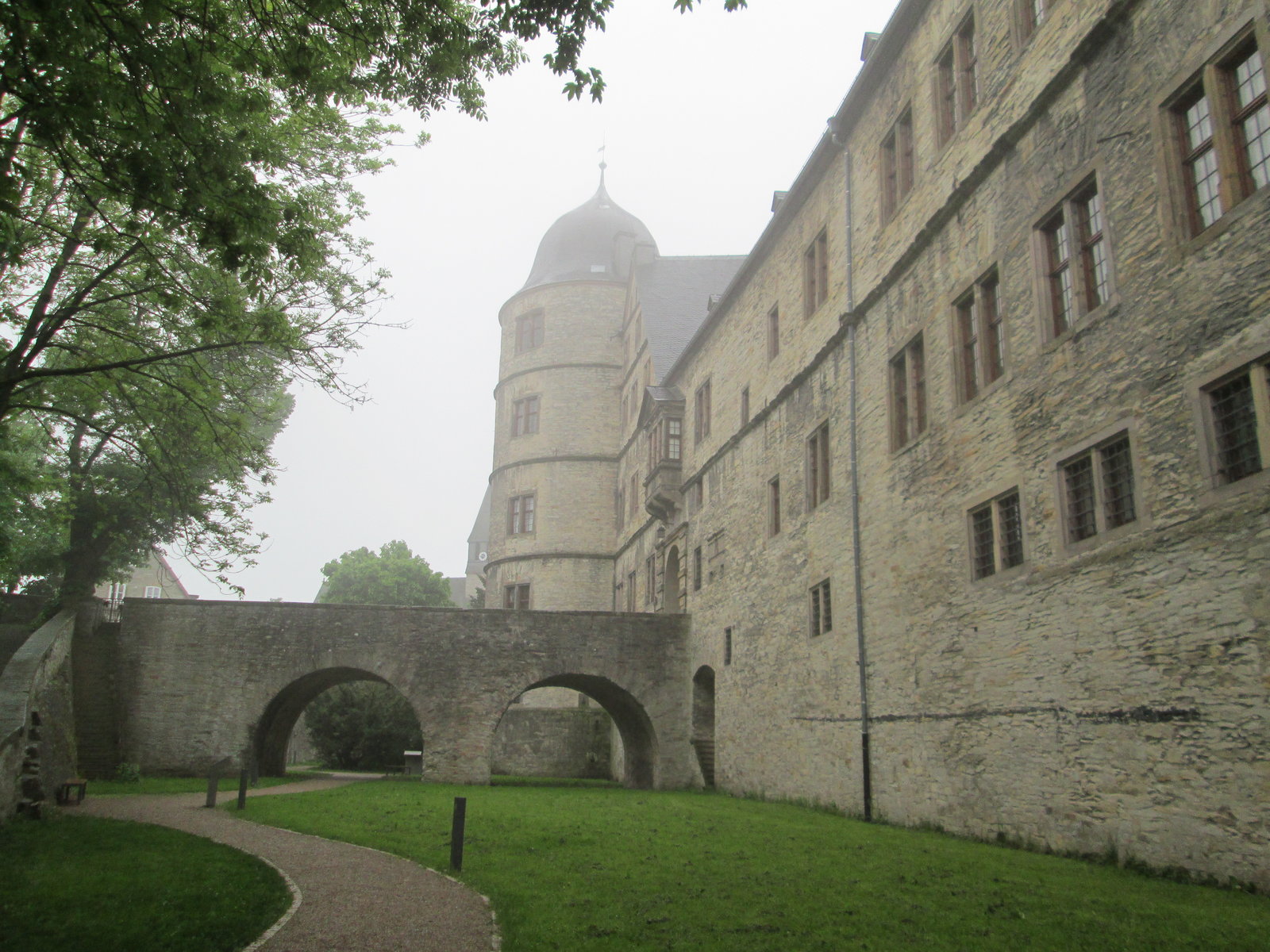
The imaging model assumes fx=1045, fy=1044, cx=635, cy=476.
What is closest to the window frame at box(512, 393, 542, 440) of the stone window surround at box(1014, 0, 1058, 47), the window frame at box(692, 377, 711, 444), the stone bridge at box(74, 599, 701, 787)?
the window frame at box(692, 377, 711, 444)

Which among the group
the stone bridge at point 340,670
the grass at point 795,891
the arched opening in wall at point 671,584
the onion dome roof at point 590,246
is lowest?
the grass at point 795,891

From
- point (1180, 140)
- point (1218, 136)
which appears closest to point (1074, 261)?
point (1180, 140)

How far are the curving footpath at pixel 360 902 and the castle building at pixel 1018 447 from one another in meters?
6.19

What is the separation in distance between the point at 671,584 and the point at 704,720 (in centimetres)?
525

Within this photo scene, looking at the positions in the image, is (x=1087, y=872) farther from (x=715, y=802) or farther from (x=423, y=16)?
(x=715, y=802)

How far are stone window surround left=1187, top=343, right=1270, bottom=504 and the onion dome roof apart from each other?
32.4 m

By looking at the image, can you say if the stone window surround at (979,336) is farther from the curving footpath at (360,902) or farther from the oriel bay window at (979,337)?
the curving footpath at (360,902)

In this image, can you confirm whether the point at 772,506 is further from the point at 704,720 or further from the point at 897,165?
the point at 897,165

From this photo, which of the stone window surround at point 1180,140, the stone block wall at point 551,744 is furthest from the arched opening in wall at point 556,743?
the stone window surround at point 1180,140

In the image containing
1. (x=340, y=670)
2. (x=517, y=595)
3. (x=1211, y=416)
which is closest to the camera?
(x=1211, y=416)

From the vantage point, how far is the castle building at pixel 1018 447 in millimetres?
8961

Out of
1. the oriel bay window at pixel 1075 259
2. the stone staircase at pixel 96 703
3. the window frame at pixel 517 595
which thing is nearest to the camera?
the oriel bay window at pixel 1075 259

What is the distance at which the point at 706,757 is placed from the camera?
25609 mm

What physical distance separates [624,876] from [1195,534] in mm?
6014
